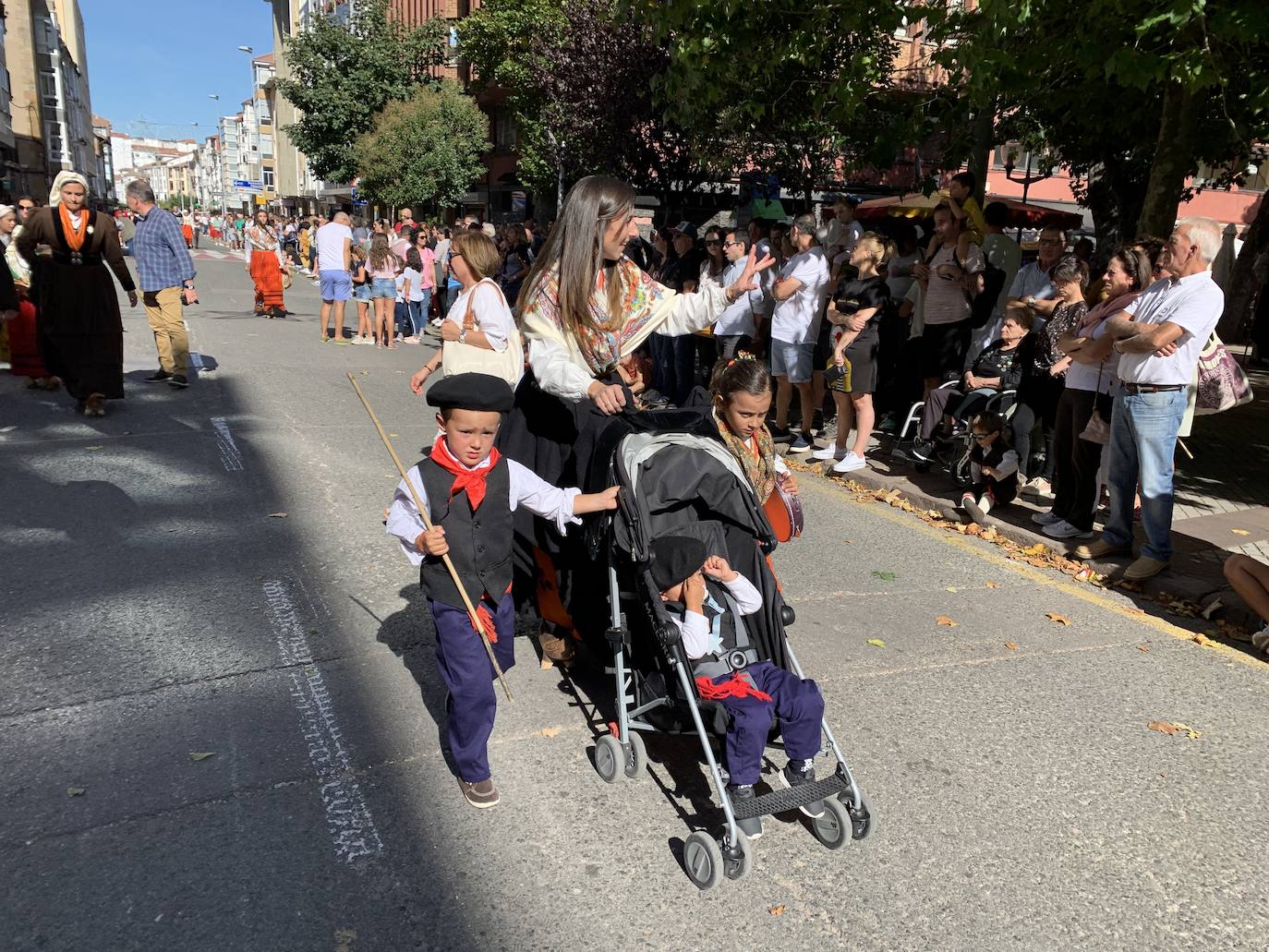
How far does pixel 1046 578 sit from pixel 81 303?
8.12 metres

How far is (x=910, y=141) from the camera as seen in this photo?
9.66 m

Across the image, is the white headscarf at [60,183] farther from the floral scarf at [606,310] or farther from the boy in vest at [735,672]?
the boy in vest at [735,672]

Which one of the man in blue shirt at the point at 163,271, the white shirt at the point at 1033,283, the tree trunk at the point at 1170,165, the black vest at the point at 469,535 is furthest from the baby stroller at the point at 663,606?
the man in blue shirt at the point at 163,271

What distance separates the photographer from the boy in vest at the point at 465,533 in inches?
121

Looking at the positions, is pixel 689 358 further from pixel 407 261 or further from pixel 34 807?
pixel 34 807

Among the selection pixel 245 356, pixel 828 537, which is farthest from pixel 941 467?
pixel 245 356

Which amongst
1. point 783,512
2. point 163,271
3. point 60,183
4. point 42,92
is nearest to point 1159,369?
point 783,512

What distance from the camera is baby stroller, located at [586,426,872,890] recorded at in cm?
308

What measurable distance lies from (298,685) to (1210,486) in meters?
7.56

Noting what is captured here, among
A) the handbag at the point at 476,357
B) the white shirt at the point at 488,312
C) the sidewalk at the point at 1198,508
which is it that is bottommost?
the sidewalk at the point at 1198,508

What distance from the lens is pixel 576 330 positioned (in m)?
3.87

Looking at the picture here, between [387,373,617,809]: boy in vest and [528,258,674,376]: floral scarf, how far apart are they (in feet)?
2.65

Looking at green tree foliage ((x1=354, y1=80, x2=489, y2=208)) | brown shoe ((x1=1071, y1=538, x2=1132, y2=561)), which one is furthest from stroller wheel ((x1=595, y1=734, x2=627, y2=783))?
green tree foliage ((x1=354, y1=80, x2=489, y2=208))

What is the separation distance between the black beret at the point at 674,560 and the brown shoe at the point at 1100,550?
3.72 metres
